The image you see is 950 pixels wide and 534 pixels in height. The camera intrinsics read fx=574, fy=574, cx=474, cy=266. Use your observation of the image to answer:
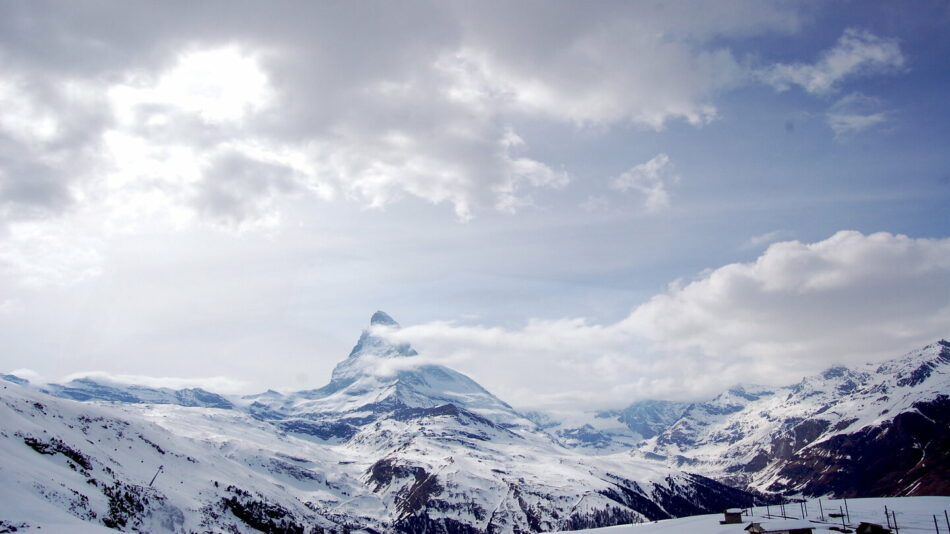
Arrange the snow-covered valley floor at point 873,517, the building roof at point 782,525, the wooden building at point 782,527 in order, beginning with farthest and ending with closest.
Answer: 1. the building roof at point 782,525
2. the snow-covered valley floor at point 873,517
3. the wooden building at point 782,527

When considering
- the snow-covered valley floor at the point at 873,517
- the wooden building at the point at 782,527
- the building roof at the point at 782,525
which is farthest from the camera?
the building roof at the point at 782,525

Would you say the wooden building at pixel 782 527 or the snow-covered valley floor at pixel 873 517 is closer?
the wooden building at pixel 782 527

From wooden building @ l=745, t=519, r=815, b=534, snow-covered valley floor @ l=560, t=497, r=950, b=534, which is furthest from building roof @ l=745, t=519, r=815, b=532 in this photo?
snow-covered valley floor @ l=560, t=497, r=950, b=534

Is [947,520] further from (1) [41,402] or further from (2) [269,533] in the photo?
(1) [41,402]

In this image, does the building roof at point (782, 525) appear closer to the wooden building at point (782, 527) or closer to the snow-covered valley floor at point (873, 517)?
the wooden building at point (782, 527)

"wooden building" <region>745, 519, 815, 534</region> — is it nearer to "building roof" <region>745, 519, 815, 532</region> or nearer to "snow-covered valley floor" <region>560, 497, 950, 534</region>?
"building roof" <region>745, 519, 815, 532</region>

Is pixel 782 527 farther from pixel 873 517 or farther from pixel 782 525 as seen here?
pixel 873 517

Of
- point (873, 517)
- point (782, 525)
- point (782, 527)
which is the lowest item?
point (873, 517)

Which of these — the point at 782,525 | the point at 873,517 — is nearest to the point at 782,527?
the point at 782,525

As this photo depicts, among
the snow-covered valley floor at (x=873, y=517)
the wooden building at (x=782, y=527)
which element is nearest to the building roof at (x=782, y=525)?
the wooden building at (x=782, y=527)

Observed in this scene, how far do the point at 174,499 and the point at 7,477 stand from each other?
6335 centimetres

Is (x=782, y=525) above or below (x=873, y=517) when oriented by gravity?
above

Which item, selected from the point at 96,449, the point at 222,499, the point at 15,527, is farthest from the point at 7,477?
the point at 222,499

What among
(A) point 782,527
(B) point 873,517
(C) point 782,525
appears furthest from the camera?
(B) point 873,517
